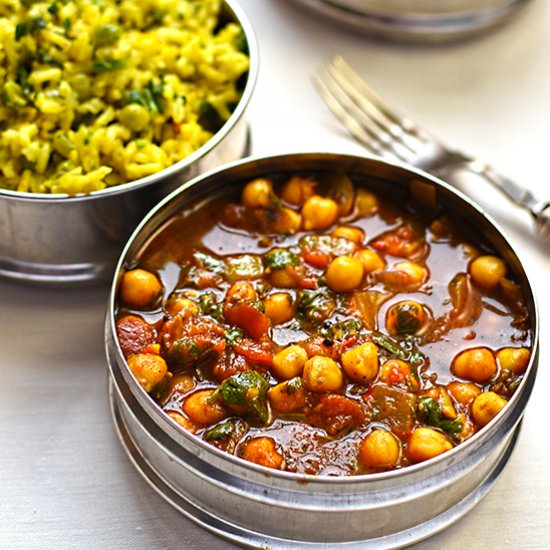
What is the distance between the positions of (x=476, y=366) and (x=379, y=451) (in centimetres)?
32

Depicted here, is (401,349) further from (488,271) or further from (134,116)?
(134,116)

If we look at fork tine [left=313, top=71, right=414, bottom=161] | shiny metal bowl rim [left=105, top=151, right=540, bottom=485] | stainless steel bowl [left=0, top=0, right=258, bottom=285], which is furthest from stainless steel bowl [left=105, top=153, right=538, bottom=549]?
fork tine [left=313, top=71, right=414, bottom=161]

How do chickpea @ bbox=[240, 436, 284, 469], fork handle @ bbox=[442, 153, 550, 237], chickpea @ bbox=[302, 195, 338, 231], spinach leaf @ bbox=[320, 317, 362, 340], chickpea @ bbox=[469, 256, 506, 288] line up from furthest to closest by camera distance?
fork handle @ bbox=[442, 153, 550, 237] → chickpea @ bbox=[302, 195, 338, 231] → chickpea @ bbox=[469, 256, 506, 288] → spinach leaf @ bbox=[320, 317, 362, 340] → chickpea @ bbox=[240, 436, 284, 469]

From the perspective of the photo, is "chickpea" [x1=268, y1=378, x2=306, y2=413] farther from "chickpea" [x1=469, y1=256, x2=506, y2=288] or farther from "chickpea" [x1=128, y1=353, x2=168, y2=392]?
"chickpea" [x1=469, y1=256, x2=506, y2=288]

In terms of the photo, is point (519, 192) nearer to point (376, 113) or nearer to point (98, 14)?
point (376, 113)

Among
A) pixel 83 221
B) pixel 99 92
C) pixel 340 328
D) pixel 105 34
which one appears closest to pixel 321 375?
pixel 340 328

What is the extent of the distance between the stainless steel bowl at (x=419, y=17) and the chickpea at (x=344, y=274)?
1.28 metres

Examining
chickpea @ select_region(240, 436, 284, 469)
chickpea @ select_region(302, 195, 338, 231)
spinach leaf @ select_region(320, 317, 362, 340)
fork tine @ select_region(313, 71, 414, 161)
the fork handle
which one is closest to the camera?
chickpea @ select_region(240, 436, 284, 469)

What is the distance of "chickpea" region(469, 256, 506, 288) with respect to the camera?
2.03m

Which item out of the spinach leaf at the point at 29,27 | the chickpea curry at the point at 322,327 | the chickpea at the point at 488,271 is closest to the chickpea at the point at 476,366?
the chickpea curry at the point at 322,327

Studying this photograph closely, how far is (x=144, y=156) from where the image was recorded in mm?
2201

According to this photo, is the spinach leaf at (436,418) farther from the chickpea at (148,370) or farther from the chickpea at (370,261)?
the chickpea at (148,370)

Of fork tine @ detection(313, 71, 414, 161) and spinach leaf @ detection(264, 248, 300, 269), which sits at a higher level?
fork tine @ detection(313, 71, 414, 161)

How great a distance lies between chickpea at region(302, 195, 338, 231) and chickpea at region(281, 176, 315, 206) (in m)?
0.04
